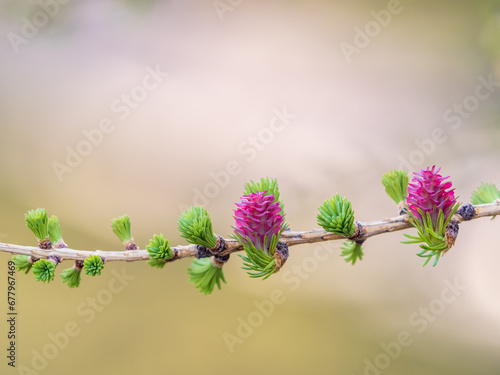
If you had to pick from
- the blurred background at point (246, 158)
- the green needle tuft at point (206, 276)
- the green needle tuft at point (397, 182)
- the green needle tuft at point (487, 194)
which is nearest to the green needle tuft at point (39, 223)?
the green needle tuft at point (206, 276)

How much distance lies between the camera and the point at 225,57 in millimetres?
1205

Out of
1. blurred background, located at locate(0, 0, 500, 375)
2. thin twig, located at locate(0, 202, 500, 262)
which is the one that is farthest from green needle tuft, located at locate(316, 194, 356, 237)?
blurred background, located at locate(0, 0, 500, 375)

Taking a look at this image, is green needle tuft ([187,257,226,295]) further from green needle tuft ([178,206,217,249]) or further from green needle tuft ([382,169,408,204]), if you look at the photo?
green needle tuft ([382,169,408,204])

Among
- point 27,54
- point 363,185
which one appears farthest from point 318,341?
point 27,54

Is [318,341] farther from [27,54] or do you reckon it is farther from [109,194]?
[27,54]

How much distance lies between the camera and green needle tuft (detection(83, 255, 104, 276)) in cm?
34

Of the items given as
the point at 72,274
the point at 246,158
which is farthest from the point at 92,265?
the point at 246,158

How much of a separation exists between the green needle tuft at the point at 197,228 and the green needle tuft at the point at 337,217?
8 centimetres

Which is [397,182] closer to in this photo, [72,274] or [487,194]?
[487,194]

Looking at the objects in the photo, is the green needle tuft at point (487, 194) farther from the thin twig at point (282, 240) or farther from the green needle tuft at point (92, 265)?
the green needle tuft at point (92, 265)

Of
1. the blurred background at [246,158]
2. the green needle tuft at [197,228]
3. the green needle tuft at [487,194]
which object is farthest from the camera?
the blurred background at [246,158]

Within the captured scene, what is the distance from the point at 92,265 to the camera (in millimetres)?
337

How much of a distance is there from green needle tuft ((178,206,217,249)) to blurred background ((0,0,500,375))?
80 centimetres

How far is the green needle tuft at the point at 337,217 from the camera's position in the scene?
0.34m
